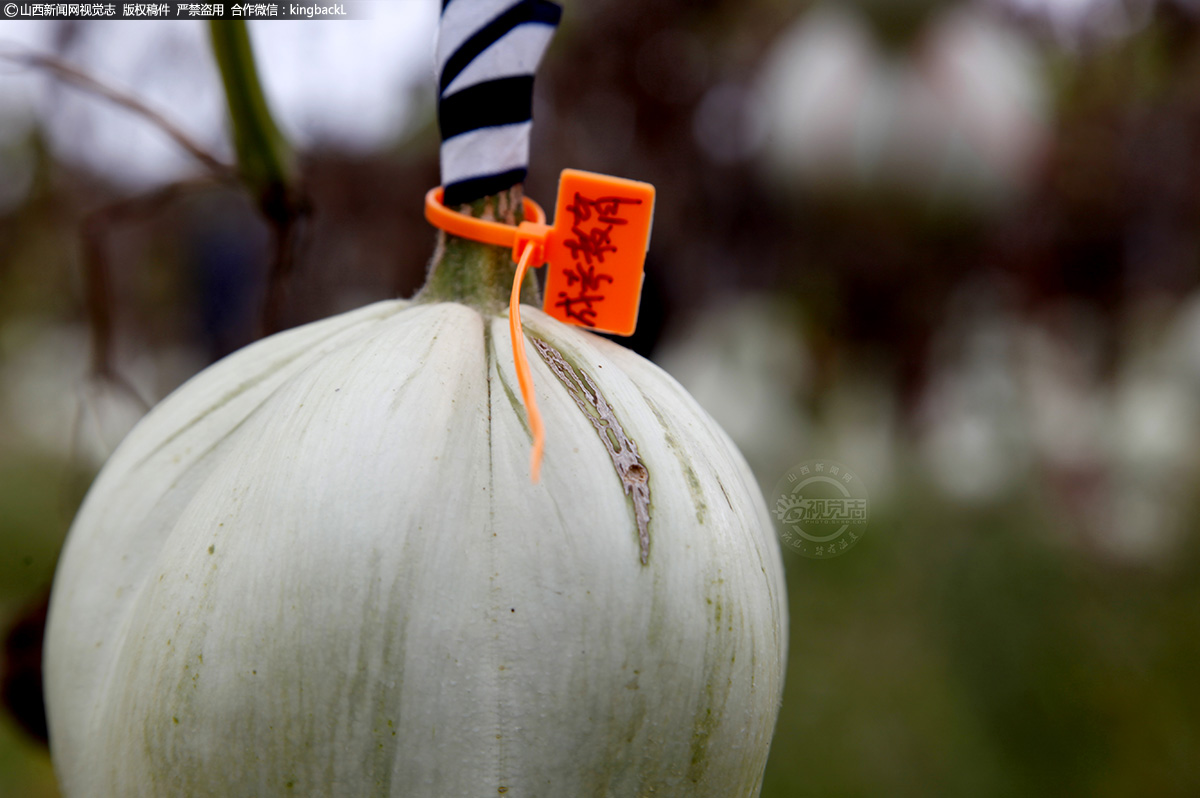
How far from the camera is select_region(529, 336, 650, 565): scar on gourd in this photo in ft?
1.06

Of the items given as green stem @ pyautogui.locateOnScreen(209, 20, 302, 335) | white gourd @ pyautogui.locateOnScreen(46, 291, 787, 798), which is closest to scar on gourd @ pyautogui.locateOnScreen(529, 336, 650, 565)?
white gourd @ pyautogui.locateOnScreen(46, 291, 787, 798)

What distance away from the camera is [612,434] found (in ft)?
1.11

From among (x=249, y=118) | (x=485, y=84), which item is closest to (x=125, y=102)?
(x=249, y=118)

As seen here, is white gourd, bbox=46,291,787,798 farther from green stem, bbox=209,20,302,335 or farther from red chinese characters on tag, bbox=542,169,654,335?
green stem, bbox=209,20,302,335

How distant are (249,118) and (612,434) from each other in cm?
29

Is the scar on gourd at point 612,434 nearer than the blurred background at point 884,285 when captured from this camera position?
Yes

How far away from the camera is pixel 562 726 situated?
297mm

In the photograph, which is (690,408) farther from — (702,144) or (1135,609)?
(1135,609)

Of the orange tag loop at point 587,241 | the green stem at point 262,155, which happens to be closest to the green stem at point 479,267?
the orange tag loop at point 587,241

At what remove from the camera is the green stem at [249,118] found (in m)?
0.47

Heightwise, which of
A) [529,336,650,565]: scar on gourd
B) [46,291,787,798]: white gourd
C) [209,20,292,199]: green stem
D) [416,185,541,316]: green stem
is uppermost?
[209,20,292,199]: green stem

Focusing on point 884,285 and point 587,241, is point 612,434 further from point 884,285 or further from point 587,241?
point 884,285

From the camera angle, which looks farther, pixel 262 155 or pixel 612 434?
pixel 262 155

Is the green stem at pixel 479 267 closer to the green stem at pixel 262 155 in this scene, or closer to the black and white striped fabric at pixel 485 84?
the black and white striped fabric at pixel 485 84
